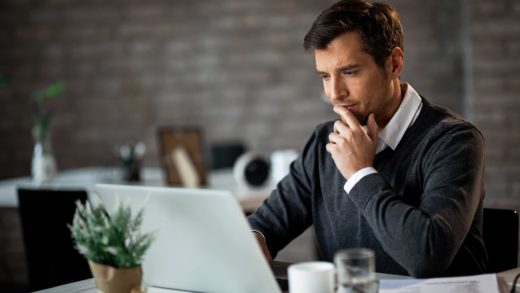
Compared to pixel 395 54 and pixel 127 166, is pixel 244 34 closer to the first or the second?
pixel 127 166

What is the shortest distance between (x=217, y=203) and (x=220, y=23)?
329 cm

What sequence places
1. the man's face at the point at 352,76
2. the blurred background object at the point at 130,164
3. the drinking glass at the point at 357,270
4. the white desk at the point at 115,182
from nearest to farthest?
the drinking glass at the point at 357,270 < the man's face at the point at 352,76 < the white desk at the point at 115,182 < the blurred background object at the point at 130,164

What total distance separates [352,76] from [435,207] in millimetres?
342

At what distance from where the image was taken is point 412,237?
1377 mm

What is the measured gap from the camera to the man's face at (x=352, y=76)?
5.15 feet

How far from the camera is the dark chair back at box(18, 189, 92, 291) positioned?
246cm

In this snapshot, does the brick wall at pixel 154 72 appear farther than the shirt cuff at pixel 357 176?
Yes

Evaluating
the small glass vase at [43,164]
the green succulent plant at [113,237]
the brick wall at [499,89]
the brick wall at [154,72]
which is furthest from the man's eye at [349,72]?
the brick wall at [154,72]

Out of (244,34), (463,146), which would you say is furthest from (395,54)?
(244,34)

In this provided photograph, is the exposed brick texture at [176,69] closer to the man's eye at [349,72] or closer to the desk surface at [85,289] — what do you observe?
the man's eye at [349,72]

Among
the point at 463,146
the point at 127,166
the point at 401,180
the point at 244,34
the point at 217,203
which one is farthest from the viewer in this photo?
the point at 244,34

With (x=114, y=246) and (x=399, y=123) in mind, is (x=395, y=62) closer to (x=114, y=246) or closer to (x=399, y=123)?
(x=399, y=123)

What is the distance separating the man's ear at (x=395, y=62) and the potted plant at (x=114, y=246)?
662 millimetres

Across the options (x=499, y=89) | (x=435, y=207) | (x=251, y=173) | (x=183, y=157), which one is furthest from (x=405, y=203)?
(x=499, y=89)
